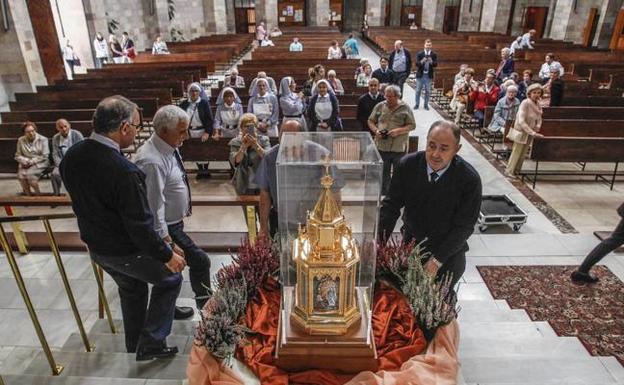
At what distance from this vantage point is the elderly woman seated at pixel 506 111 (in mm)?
7465

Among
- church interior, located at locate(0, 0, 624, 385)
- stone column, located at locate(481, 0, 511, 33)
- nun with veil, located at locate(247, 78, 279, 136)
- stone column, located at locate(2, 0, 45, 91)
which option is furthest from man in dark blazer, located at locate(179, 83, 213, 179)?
stone column, located at locate(481, 0, 511, 33)

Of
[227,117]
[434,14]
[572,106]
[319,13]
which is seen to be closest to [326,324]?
[227,117]

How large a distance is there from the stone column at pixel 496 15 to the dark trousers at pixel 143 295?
23.9 meters

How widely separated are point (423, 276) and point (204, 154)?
190 inches

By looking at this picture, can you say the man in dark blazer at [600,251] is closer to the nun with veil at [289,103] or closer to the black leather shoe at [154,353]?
the black leather shoe at [154,353]

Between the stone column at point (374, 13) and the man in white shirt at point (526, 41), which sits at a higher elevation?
the stone column at point (374, 13)

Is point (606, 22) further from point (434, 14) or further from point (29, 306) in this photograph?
point (29, 306)

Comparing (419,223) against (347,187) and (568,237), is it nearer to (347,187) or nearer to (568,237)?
(347,187)

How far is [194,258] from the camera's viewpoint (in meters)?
3.12

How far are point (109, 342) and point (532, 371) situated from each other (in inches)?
109

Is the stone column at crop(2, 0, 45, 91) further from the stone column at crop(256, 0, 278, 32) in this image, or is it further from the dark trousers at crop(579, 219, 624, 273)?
the stone column at crop(256, 0, 278, 32)

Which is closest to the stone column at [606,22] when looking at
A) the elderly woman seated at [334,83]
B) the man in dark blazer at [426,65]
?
the man in dark blazer at [426,65]

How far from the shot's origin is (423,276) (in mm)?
2443

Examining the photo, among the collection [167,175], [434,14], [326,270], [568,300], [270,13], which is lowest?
[568,300]
